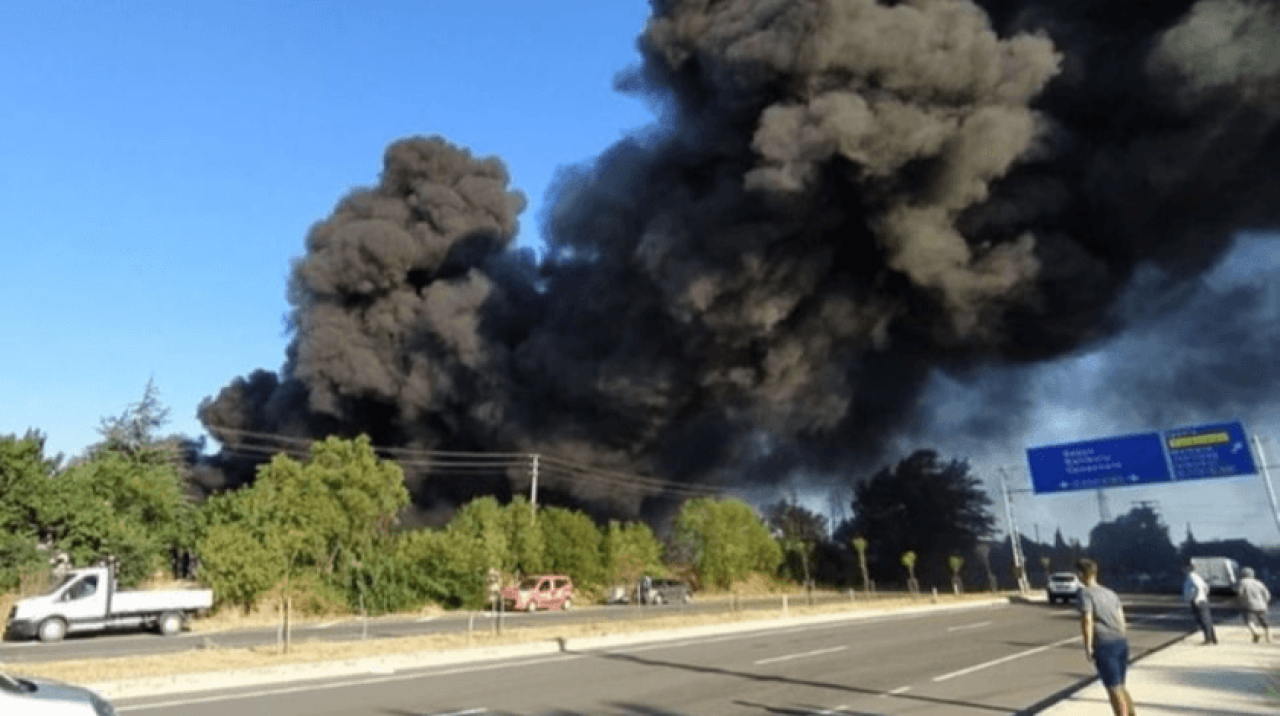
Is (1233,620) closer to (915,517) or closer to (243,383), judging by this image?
(915,517)

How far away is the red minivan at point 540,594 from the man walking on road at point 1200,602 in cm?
2283

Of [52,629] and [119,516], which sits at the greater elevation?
[119,516]

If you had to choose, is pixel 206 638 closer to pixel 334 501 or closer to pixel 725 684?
pixel 334 501

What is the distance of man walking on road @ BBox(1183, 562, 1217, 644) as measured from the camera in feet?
45.4

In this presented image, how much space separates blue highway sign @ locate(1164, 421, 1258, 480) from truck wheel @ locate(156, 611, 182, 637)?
32.3 m

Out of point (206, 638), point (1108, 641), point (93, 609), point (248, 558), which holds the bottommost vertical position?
point (206, 638)

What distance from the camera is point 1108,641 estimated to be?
7.04 meters

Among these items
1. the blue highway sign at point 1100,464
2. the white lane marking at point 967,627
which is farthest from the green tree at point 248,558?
the blue highway sign at point 1100,464

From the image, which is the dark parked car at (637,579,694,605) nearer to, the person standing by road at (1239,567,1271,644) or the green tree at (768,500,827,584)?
the green tree at (768,500,827,584)

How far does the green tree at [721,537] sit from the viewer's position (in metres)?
39.0

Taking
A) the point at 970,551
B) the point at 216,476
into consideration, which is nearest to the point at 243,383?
the point at 216,476

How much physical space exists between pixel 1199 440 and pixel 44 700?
33940 millimetres

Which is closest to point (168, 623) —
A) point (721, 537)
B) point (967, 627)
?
point (967, 627)

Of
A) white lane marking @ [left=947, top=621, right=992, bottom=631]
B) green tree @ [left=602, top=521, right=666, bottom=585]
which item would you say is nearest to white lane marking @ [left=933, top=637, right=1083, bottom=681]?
white lane marking @ [left=947, top=621, right=992, bottom=631]
